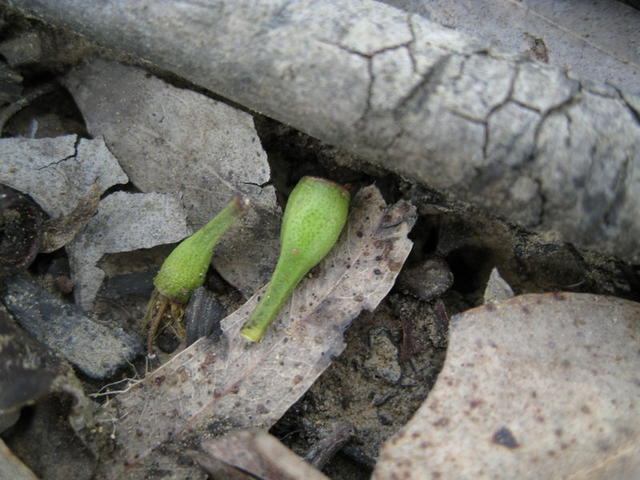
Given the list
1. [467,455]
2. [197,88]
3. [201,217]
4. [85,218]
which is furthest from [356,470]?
[197,88]

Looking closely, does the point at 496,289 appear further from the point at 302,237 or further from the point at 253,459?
the point at 253,459

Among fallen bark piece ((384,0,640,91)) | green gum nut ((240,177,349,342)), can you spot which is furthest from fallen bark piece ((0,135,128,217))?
fallen bark piece ((384,0,640,91))

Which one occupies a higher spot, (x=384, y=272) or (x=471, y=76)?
(x=471, y=76)

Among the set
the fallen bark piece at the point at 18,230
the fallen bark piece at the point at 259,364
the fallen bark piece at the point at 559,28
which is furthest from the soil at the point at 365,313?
the fallen bark piece at the point at 559,28

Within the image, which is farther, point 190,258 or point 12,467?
point 190,258

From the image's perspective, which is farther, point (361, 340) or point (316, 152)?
point (316, 152)

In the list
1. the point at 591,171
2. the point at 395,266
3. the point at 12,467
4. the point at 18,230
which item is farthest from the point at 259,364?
the point at 591,171

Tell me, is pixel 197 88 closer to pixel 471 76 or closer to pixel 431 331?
pixel 471 76
